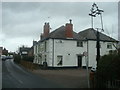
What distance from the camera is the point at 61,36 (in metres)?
43.4

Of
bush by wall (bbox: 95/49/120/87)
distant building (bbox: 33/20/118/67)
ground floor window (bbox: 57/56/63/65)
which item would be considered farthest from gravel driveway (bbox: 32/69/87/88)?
ground floor window (bbox: 57/56/63/65)

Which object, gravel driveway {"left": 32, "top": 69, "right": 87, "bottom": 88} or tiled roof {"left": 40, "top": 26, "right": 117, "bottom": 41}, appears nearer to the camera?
gravel driveway {"left": 32, "top": 69, "right": 87, "bottom": 88}

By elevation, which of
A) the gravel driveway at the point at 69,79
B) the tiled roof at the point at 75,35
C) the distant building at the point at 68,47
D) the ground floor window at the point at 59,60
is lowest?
the gravel driveway at the point at 69,79

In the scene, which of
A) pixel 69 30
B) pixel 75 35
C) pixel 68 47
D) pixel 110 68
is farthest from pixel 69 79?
pixel 75 35

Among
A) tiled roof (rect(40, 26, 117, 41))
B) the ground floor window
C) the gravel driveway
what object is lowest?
the gravel driveway

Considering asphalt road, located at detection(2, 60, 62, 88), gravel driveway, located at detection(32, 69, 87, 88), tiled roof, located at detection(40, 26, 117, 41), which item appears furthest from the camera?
tiled roof, located at detection(40, 26, 117, 41)

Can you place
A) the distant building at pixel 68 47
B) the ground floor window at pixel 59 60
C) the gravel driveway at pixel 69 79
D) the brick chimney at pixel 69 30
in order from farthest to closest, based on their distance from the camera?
the brick chimney at pixel 69 30
the ground floor window at pixel 59 60
the distant building at pixel 68 47
the gravel driveway at pixel 69 79

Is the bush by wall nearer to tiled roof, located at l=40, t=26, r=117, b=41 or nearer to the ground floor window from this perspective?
tiled roof, located at l=40, t=26, r=117, b=41

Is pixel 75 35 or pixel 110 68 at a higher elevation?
pixel 75 35

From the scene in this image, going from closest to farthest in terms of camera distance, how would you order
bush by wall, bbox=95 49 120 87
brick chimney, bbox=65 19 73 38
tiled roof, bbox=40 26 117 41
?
bush by wall, bbox=95 49 120 87 → tiled roof, bbox=40 26 117 41 → brick chimney, bbox=65 19 73 38

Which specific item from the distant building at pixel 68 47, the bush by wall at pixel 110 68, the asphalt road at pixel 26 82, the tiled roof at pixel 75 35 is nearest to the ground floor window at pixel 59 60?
the distant building at pixel 68 47

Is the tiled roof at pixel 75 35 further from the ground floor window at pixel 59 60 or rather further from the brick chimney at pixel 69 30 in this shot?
the ground floor window at pixel 59 60

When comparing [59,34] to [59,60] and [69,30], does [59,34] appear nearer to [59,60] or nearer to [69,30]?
[69,30]

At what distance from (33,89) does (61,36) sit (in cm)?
2855
